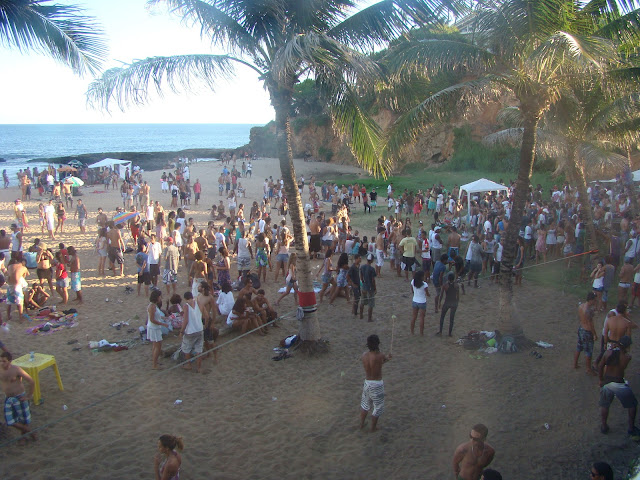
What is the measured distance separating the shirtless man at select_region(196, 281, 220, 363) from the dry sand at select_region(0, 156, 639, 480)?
0.35m

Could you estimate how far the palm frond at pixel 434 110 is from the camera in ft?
29.2

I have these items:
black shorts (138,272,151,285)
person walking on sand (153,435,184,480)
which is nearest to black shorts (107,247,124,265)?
black shorts (138,272,151,285)

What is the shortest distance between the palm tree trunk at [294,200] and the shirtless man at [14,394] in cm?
442

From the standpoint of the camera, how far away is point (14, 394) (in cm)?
653

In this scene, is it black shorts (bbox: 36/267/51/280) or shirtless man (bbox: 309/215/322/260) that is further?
shirtless man (bbox: 309/215/322/260)

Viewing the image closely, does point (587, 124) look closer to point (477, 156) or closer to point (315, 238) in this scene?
point (315, 238)

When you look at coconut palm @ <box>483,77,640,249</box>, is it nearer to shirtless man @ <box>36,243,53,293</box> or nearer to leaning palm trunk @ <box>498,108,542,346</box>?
leaning palm trunk @ <box>498,108,542,346</box>

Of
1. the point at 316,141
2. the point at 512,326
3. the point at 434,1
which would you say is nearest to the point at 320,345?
the point at 512,326

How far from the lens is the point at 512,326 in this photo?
9.41m

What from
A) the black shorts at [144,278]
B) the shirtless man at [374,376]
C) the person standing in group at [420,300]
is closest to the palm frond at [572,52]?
the person standing in group at [420,300]

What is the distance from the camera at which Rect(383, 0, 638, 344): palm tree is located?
7.98 meters

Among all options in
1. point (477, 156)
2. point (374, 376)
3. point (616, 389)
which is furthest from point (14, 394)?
point (477, 156)

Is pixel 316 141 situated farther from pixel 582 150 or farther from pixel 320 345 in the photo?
pixel 320 345

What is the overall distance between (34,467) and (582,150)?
16.9 meters
